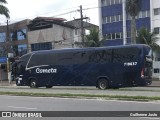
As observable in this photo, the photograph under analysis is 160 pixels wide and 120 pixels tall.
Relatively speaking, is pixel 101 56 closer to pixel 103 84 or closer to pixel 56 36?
pixel 103 84

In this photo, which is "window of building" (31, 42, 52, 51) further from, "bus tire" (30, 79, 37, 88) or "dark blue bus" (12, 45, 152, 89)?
"bus tire" (30, 79, 37, 88)

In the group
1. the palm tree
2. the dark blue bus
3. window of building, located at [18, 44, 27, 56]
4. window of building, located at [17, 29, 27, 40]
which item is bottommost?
the dark blue bus

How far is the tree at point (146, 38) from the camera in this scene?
55031mm

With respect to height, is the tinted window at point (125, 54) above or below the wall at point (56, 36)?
below

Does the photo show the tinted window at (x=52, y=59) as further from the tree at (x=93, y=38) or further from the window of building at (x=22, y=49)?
the window of building at (x=22, y=49)

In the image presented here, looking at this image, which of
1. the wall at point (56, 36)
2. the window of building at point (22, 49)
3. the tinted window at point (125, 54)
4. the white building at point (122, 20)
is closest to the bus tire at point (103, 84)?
the tinted window at point (125, 54)

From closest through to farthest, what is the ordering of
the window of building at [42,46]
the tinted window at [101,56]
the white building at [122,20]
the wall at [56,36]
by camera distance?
the tinted window at [101,56] < the white building at [122,20] < the wall at [56,36] < the window of building at [42,46]

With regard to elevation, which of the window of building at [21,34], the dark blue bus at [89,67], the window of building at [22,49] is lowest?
the dark blue bus at [89,67]

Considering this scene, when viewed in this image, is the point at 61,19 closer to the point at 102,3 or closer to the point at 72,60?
the point at 102,3

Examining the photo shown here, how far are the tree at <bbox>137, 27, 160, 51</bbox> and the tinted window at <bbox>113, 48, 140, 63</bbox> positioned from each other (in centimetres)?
2405

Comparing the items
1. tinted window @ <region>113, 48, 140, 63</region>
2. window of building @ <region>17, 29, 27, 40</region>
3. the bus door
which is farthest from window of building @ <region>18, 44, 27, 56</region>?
the bus door

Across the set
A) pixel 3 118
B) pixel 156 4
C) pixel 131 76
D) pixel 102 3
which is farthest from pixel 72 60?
pixel 102 3

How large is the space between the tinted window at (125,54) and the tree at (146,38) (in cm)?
2405

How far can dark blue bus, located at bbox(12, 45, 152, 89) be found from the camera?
101ft
